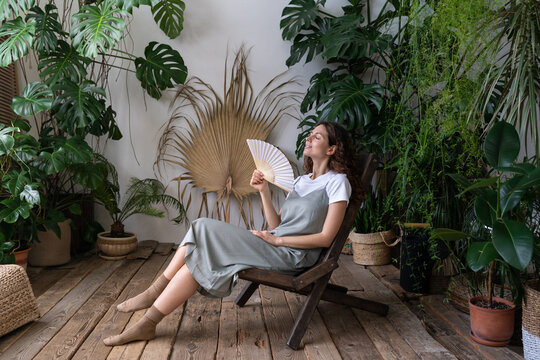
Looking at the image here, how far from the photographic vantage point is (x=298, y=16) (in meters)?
3.79

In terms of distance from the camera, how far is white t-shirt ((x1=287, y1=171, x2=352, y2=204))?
2184 millimetres

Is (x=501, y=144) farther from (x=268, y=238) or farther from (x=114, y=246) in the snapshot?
(x=114, y=246)

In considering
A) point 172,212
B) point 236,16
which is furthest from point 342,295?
point 236,16

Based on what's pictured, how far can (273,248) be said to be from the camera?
218 cm

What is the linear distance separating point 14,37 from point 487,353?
3244mm

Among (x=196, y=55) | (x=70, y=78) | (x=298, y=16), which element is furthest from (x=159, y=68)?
(x=298, y=16)

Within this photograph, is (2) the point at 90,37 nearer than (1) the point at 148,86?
Yes

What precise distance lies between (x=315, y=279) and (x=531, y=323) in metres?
0.93

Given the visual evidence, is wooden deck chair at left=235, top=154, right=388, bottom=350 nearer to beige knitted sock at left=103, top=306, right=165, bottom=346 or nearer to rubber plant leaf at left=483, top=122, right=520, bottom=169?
beige knitted sock at left=103, top=306, right=165, bottom=346

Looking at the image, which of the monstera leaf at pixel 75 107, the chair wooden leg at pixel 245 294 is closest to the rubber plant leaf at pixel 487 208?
the chair wooden leg at pixel 245 294

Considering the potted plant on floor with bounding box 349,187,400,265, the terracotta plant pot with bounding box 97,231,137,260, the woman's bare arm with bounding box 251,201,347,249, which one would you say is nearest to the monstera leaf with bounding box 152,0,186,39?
the terracotta plant pot with bounding box 97,231,137,260

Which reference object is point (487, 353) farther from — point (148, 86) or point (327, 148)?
point (148, 86)

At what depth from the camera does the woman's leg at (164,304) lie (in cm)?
203

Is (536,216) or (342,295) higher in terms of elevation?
(536,216)
